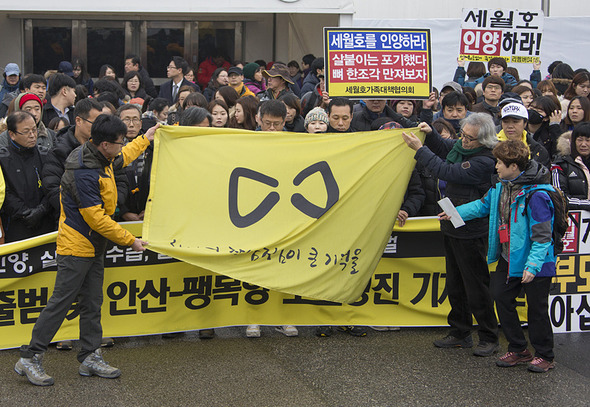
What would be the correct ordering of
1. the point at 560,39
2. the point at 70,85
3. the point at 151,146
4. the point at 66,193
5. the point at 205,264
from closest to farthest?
the point at 66,193 < the point at 205,264 < the point at 151,146 < the point at 70,85 < the point at 560,39

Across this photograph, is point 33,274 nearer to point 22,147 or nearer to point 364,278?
point 22,147

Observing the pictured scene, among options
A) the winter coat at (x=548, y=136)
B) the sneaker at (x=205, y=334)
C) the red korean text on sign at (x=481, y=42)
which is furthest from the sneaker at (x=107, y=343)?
the red korean text on sign at (x=481, y=42)

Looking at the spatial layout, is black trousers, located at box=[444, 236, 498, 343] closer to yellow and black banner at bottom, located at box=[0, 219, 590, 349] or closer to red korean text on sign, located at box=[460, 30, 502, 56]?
yellow and black banner at bottom, located at box=[0, 219, 590, 349]

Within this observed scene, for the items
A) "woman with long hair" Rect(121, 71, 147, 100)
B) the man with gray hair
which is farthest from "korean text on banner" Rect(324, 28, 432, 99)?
"woman with long hair" Rect(121, 71, 147, 100)

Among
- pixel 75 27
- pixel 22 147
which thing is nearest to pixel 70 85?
pixel 22 147

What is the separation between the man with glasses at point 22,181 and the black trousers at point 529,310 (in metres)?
3.69

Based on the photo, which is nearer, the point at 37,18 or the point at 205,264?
the point at 205,264

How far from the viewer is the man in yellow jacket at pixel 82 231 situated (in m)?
5.23

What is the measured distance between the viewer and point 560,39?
14172 millimetres

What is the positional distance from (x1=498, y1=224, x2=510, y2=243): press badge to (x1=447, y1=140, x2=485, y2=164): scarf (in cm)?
65

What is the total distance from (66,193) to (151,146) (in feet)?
3.77

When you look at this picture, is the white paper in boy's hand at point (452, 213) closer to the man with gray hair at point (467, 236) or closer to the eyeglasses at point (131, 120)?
the man with gray hair at point (467, 236)

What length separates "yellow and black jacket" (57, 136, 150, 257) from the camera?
17.1 ft

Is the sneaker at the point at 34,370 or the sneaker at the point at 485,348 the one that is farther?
the sneaker at the point at 485,348
